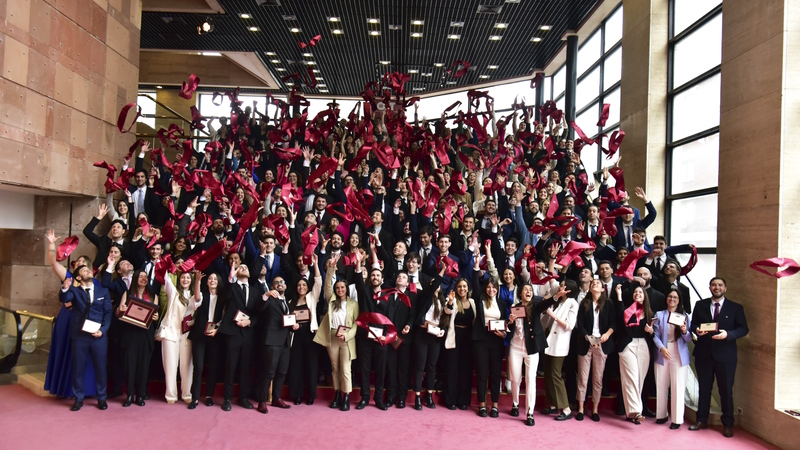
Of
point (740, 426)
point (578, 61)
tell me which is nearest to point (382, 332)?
point (740, 426)

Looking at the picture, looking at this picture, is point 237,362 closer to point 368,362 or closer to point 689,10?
point 368,362

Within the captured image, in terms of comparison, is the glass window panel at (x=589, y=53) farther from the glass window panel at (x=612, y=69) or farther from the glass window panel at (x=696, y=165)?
the glass window panel at (x=696, y=165)

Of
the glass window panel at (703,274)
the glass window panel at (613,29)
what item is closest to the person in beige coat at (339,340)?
the glass window panel at (703,274)

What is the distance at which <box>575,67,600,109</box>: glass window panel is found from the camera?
1336cm

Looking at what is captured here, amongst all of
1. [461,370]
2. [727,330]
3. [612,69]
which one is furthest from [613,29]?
[461,370]

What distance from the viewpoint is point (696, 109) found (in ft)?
30.0

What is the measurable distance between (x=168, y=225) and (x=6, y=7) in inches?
119

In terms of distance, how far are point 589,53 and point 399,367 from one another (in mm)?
9587

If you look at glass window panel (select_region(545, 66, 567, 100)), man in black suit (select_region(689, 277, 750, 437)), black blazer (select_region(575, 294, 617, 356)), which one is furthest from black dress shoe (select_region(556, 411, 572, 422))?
glass window panel (select_region(545, 66, 567, 100))

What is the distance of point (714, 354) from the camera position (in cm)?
665

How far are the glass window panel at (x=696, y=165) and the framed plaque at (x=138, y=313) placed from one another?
23.6 ft

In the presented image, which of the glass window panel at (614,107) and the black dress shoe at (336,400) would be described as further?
the glass window panel at (614,107)

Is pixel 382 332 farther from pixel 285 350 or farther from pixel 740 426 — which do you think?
pixel 740 426

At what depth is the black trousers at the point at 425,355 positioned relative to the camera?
23.3 feet
